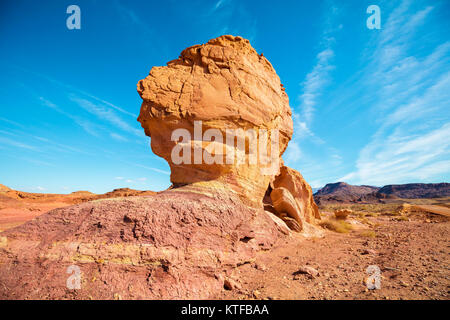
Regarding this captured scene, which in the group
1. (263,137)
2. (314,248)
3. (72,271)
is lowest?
(314,248)

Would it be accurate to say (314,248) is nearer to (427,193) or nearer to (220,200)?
(220,200)

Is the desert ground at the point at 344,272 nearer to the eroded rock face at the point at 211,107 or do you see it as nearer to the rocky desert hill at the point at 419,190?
the eroded rock face at the point at 211,107

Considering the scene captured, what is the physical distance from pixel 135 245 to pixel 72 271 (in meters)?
0.99

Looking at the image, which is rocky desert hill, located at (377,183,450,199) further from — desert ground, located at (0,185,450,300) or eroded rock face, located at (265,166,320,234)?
desert ground, located at (0,185,450,300)

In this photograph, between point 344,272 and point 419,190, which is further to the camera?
point 419,190

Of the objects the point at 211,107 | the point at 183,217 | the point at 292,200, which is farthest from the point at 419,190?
the point at 183,217

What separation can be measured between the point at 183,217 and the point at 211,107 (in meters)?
3.28

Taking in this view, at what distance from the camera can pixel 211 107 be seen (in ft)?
19.2

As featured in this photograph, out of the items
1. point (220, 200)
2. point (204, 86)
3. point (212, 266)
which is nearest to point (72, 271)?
point (212, 266)

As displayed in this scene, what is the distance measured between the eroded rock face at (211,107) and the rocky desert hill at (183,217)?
33 mm

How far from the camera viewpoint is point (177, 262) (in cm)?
367

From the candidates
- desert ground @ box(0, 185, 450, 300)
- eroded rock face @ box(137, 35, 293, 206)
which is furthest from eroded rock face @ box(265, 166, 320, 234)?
eroded rock face @ box(137, 35, 293, 206)

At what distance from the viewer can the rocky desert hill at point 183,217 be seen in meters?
3.29

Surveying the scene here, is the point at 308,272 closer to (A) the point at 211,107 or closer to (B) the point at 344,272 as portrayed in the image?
(B) the point at 344,272
